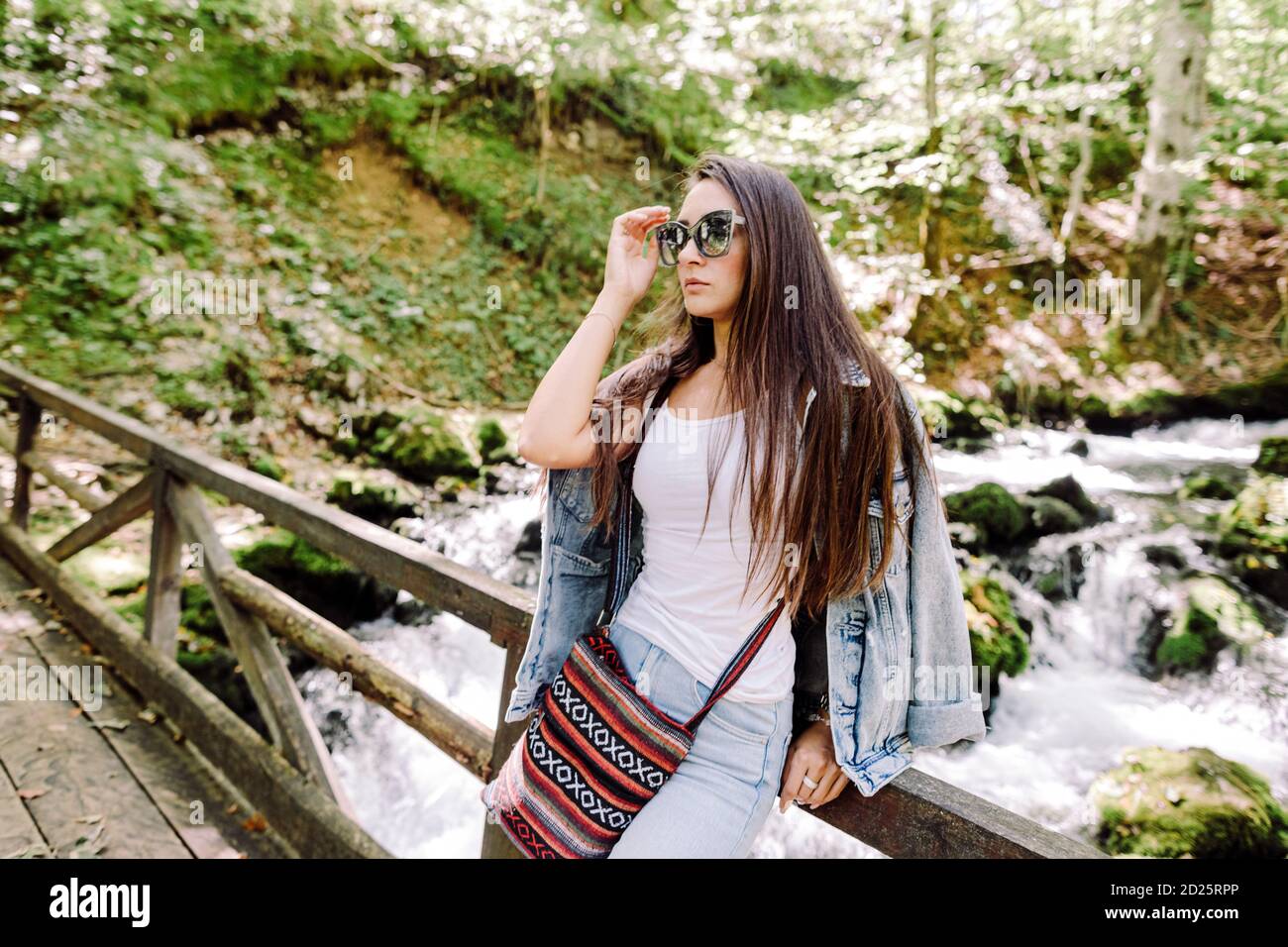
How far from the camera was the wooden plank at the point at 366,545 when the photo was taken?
2010 mm

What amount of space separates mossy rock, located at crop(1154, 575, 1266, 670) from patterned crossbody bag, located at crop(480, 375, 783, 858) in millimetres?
6351

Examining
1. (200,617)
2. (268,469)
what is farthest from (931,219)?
(200,617)

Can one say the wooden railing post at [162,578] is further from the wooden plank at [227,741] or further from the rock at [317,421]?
the rock at [317,421]

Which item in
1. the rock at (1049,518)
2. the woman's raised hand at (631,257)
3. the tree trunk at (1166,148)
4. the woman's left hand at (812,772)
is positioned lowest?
the rock at (1049,518)

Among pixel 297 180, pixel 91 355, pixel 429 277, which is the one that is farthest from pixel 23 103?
pixel 429 277

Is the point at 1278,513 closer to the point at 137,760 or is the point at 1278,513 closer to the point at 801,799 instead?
the point at 801,799

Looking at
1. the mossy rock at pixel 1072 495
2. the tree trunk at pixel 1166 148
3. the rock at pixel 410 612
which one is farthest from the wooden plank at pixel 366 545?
the tree trunk at pixel 1166 148

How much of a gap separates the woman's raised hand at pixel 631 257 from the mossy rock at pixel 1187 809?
4159mm

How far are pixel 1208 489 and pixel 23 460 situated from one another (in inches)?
439

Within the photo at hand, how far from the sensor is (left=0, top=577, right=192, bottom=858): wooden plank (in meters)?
2.64

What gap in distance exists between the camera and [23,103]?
8602 millimetres

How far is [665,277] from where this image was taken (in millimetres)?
5613

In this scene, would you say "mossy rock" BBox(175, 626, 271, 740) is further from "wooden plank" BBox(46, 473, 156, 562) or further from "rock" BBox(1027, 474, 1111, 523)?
"rock" BBox(1027, 474, 1111, 523)

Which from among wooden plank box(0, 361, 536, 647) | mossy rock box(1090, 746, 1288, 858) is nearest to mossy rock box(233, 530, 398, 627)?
wooden plank box(0, 361, 536, 647)
